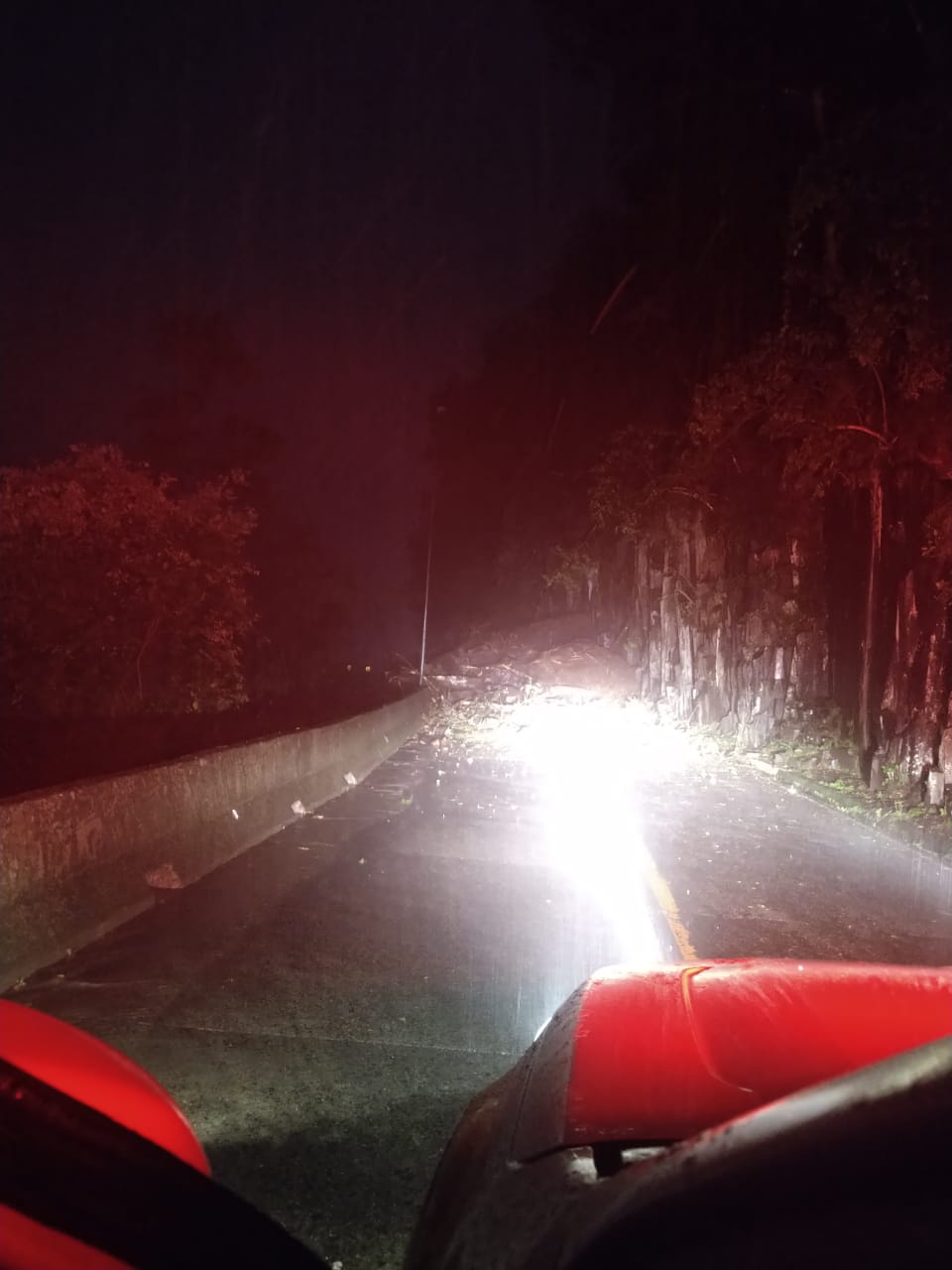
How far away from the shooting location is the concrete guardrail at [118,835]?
22.7 feet

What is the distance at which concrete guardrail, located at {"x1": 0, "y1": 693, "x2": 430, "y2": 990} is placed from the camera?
691cm

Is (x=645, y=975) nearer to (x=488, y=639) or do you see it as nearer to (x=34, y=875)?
(x=34, y=875)

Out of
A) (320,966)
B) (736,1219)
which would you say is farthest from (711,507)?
(736,1219)

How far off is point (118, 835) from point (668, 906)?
457cm

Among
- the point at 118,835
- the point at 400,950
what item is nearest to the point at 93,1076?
the point at 400,950

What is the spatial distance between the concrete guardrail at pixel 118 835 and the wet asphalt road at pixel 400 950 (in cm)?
26

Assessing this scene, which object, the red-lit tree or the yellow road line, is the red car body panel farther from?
the red-lit tree

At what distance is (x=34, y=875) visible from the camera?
710 cm

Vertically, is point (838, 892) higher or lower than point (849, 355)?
lower

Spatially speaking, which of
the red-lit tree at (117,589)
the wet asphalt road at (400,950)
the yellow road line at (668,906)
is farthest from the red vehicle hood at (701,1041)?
the red-lit tree at (117,589)

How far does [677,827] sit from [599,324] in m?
19.1

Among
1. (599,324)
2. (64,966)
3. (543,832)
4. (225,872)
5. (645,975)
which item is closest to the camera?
(645,975)

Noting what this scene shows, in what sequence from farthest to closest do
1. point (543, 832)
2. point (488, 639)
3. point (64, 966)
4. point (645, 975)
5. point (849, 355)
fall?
point (488, 639) → point (849, 355) → point (543, 832) → point (64, 966) → point (645, 975)

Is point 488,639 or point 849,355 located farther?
point 488,639
